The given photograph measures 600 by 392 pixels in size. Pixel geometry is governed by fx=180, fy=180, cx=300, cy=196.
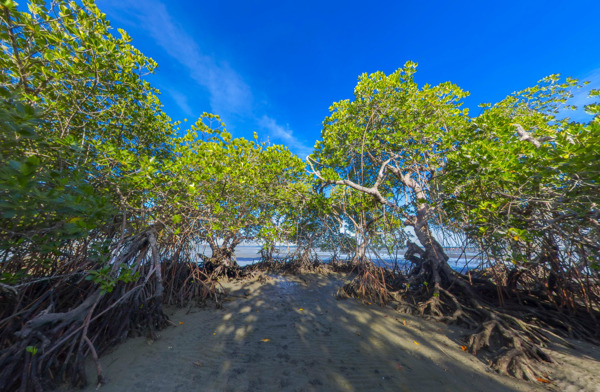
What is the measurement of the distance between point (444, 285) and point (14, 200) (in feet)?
26.4

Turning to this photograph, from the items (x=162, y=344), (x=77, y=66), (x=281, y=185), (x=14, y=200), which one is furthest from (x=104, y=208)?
(x=281, y=185)

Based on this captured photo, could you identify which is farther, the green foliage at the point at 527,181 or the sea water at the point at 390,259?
the sea water at the point at 390,259

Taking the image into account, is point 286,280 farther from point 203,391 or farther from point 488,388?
point 488,388

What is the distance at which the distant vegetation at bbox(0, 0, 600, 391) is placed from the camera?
87.0 inches

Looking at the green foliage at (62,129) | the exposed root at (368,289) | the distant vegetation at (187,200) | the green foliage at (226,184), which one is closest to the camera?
the green foliage at (62,129)

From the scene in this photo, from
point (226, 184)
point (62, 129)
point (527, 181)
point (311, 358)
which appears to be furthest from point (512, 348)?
point (62, 129)

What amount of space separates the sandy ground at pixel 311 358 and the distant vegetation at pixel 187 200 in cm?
33

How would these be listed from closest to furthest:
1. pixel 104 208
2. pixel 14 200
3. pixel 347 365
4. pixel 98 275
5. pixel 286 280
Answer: pixel 14 200, pixel 104 208, pixel 98 275, pixel 347 365, pixel 286 280

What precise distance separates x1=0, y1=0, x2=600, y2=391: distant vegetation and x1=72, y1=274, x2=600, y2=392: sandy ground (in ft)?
1.08

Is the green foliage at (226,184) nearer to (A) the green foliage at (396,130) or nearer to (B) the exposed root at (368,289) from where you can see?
(A) the green foliage at (396,130)

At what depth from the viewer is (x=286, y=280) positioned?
7.27 meters

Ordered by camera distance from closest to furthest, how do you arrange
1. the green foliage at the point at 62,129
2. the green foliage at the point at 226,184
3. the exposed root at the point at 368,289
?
the green foliage at the point at 62,129 → the green foliage at the point at 226,184 → the exposed root at the point at 368,289

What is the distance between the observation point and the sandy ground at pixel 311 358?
7.51 ft

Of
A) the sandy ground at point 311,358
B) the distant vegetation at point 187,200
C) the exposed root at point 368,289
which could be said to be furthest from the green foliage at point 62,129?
the exposed root at point 368,289
